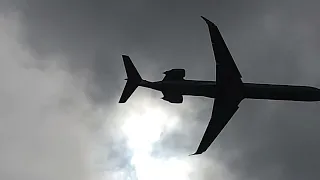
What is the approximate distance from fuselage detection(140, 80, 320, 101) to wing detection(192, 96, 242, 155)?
207 cm

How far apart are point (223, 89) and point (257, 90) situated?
5.46 m

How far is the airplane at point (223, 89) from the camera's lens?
8112cm

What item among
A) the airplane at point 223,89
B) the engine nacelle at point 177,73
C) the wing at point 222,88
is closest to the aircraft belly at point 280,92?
the airplane at point 223,89

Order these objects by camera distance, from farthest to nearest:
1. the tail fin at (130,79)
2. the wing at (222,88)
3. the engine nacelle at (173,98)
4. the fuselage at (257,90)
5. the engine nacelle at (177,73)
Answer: the tail fin at (130,79) → the engine nacelle at (177,73) → the engine nacelle at (173,98) → the fuselage at (257,90) → the wing at (222,88)

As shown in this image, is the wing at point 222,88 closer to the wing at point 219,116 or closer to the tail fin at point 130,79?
the wing at point 219,116

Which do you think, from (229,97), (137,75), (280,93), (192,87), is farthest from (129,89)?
(280,93)

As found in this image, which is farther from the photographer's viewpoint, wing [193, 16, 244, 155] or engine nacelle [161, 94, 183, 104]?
engine nacelle [161, 94, 183, 104]

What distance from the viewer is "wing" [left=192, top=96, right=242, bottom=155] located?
84981mm

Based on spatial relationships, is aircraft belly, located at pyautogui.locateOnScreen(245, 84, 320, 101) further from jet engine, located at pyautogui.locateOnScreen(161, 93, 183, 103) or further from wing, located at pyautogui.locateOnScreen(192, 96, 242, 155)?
jet engine, located at pyautogui.locateOnScreen(161, 93, 183, 103)

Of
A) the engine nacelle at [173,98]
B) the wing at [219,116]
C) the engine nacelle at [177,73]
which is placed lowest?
the wing at [219,116]

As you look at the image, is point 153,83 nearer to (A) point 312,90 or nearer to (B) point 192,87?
(B) point 192,87

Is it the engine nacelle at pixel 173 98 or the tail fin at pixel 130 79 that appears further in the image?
the tail fin at pixel 130 79

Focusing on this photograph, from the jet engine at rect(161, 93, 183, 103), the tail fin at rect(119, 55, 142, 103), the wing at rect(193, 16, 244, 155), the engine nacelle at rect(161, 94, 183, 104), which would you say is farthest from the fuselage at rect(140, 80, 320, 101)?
the tail fin at rect(119, 55, 142, 103)

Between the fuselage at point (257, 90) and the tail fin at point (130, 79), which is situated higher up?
the tail fin at point (130, 79)
